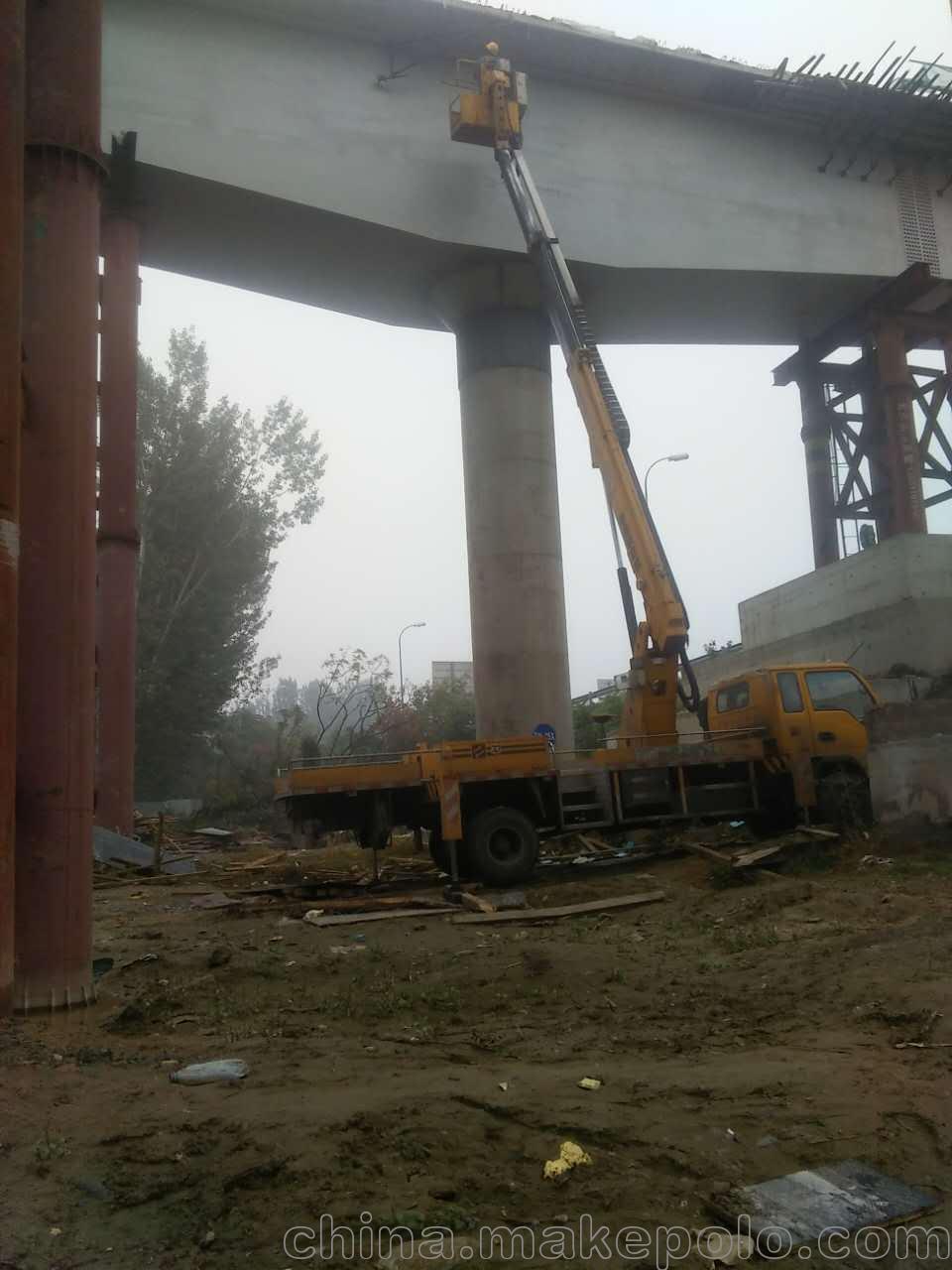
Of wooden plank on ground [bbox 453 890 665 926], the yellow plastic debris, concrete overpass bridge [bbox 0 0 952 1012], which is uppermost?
concrete overpass bridge [bbox 0 0 952 1012]

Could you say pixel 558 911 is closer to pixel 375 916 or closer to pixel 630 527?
pixel 375 916

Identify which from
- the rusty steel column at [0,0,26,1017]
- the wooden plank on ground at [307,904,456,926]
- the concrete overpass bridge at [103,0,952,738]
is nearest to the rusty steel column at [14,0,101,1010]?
the rusty steel column at [0,0,26,1017]

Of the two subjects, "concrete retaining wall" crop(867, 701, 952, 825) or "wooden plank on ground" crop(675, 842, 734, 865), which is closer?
"concrete retaining wall" crop(867, 701, 952, 825)

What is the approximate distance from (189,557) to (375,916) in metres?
27.7

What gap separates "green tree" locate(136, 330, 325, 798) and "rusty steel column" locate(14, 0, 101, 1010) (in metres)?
28.7

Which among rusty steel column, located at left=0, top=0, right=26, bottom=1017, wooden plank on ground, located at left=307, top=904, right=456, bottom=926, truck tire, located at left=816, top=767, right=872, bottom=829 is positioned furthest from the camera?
truck tire, located at left=816, top=767, right=872, bottom=829

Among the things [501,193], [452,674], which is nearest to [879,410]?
[501,193]

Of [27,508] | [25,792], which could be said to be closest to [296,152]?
[27,508]

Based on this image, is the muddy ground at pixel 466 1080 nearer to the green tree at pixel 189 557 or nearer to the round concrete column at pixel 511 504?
the round concrete column at pixel 511 504

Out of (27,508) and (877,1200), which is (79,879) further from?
(877,1200)

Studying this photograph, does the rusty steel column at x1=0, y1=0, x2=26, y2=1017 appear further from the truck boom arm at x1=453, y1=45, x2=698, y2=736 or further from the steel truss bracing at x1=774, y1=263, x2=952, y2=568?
the steel truss bracing at x1=774, y1=263, x2=952, y2=568

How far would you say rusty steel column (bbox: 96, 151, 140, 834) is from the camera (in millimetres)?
16844

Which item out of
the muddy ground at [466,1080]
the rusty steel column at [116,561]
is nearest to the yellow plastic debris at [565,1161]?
the muddy ground at [466,1080]

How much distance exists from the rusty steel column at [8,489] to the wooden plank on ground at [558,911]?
16.9 ft
